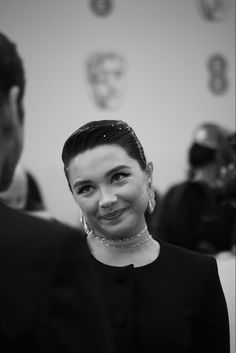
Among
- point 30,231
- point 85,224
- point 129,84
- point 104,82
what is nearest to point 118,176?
point 85,224

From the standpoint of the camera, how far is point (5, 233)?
47 cm

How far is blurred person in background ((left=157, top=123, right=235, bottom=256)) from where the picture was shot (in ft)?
4.79

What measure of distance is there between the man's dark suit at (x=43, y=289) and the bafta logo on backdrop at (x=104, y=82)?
2250mm

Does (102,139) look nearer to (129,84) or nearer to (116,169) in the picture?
(116,169)

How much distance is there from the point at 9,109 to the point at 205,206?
114 cm

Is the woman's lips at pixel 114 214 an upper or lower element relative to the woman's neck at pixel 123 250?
upper

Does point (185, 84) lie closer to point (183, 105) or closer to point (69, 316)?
point (183, 105)

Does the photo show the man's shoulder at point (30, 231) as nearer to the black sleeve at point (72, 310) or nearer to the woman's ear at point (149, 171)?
the black sleeve at point (72, 310)

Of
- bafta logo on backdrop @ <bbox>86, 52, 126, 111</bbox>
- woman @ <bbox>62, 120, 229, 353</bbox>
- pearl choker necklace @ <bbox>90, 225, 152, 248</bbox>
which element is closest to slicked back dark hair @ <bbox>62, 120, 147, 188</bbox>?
woman @ <bbox>62, 120, 229, 353</bbox>

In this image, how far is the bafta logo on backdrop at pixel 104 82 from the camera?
2.76 m

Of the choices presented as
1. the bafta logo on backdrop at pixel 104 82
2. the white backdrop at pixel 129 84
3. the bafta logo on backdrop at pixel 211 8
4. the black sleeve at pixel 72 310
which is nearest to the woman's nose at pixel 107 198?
the black sleeve at pixel 72 310

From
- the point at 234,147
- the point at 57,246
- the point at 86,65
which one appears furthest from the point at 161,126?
the point at 57,246

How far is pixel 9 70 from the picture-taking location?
493mm

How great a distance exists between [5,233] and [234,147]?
979mm
